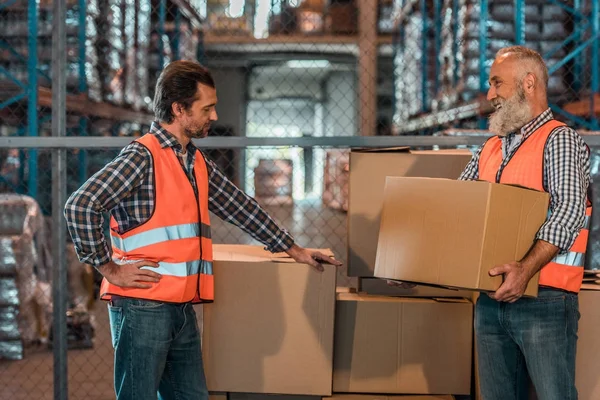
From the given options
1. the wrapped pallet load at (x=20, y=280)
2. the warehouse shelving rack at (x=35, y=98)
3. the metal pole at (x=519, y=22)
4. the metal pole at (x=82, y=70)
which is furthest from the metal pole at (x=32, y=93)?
the metal pole at (x=519, y=22)

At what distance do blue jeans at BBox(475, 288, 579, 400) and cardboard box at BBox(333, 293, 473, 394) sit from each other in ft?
1.95

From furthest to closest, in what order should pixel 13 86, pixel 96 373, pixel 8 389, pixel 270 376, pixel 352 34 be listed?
1. pixel 352 34
2. pixel 13 86
3. pixel 96 373
4. pixel 8 389
5. pixel 270 376

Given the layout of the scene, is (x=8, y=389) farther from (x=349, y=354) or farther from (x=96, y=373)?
(x=349, y=354)

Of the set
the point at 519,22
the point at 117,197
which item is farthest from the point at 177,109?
the point at 519,22

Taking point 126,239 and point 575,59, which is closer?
point 126,239

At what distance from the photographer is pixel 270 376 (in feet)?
11.0

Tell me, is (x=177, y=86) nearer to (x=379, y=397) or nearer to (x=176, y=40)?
(x=379, y=397)

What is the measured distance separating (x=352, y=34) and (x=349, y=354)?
13825mm

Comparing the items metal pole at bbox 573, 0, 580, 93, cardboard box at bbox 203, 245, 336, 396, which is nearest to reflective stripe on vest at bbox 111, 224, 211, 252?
cardboard box at bbox 203, 245, 336, 396

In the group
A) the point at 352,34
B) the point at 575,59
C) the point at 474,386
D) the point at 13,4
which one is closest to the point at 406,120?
the point at 352,34

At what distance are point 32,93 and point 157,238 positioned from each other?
4.46 meters

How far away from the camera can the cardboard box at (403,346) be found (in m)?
3.43

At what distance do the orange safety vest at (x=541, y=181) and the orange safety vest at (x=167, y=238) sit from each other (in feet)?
3.58

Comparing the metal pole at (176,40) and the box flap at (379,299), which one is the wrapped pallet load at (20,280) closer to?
the box flap at (379,299)
